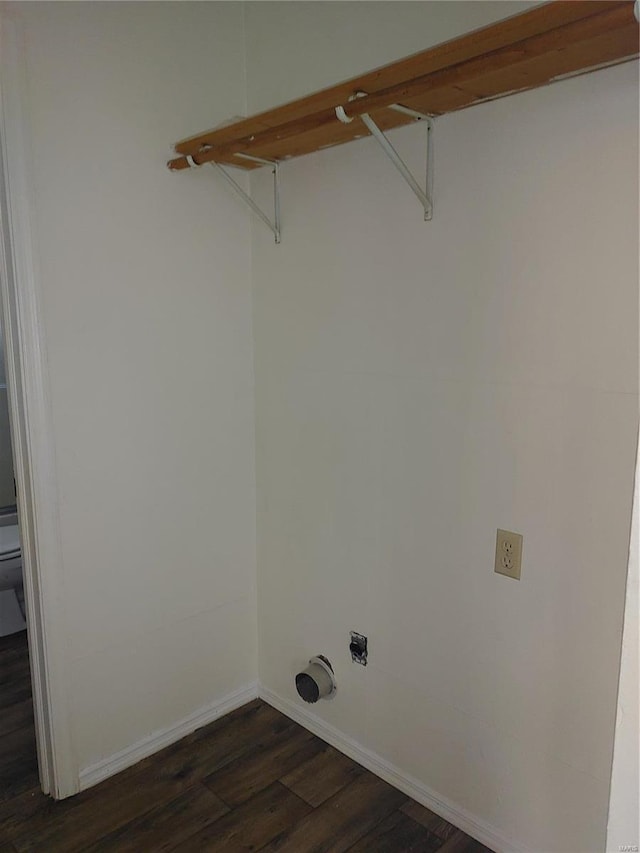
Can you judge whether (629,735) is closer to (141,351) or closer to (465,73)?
(465,73)

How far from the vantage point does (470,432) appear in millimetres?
1648

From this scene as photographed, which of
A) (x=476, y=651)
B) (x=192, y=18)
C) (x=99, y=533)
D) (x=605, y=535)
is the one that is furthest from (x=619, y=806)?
(x=192, y=18)

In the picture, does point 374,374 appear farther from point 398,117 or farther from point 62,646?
point 62,646

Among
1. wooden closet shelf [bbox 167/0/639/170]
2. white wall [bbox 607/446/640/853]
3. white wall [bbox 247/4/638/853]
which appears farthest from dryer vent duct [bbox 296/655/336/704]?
wooden closet shelf [bbox 167/0/639/170]

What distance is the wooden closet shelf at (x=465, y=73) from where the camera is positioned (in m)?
1.09

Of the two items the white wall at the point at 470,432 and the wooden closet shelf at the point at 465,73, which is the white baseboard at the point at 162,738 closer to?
the white wall at the point at 470,432

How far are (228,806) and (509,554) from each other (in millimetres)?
1154

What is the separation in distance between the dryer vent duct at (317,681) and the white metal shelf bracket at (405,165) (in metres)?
1.45

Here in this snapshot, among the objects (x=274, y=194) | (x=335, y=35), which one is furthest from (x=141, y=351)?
(x=335, y=35)

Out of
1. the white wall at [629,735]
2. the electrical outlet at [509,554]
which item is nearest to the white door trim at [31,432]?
the electrical outlet at [509,554]

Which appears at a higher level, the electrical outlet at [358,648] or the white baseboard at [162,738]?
the electrical outlet at [358,648]

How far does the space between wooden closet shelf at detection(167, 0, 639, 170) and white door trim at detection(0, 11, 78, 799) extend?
1.65 feet

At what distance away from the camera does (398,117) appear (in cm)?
158

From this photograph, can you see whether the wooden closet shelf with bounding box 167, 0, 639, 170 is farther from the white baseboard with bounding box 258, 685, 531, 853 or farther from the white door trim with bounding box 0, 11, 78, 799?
the white baseboard with bounding box 258, 685, 531, 853
